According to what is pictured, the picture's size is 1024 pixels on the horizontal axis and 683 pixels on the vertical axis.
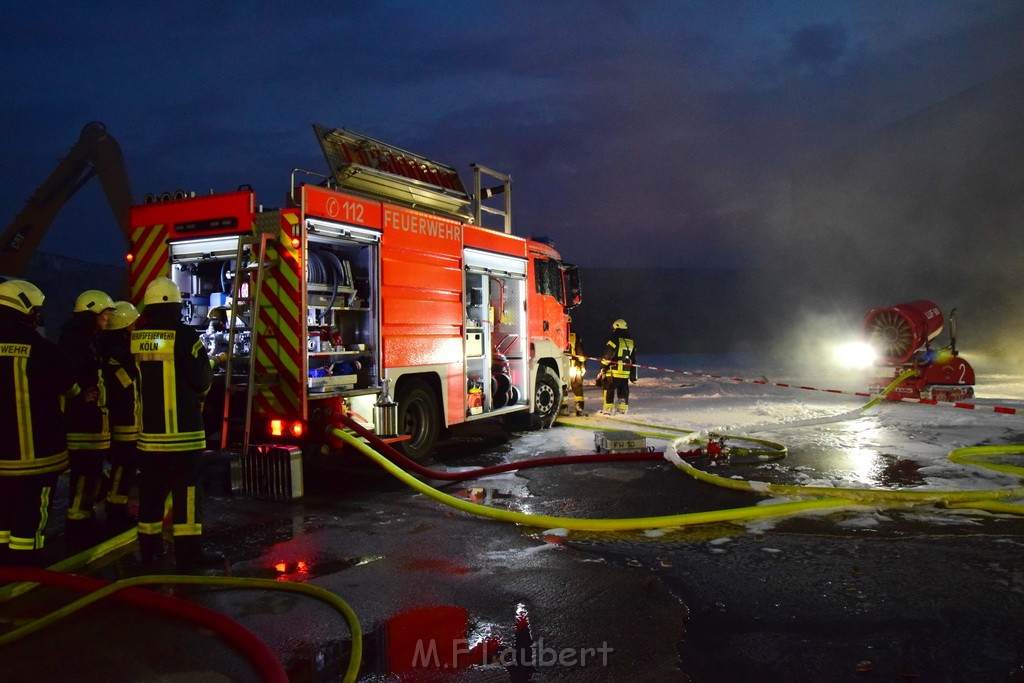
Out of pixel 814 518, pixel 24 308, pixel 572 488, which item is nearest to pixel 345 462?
pixel 572 488

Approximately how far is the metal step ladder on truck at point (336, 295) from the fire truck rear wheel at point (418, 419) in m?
0.02

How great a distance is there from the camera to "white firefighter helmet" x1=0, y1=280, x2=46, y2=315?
154 inches

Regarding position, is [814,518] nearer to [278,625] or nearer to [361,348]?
[278,625]

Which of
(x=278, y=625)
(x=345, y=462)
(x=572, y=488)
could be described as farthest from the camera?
(x=345, y=462)

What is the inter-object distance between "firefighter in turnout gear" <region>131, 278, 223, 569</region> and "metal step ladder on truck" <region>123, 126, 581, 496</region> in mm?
1443

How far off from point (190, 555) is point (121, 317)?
2015mm

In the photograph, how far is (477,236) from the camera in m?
8.30

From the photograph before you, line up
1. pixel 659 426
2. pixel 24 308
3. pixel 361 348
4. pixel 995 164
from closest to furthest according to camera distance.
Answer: pixel 24 308 → pixel 361 348 → pixel 659 426 → pixel 995 164

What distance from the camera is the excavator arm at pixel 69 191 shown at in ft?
43.0

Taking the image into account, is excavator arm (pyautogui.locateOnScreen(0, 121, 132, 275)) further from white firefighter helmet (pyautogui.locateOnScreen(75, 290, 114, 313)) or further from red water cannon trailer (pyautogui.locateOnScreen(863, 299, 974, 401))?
red water cannon trailer (pyautogui.locateOnScreen(863, 299, 974, 401))

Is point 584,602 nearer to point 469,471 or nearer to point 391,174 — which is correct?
point 469,471

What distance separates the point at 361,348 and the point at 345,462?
5.31 feet

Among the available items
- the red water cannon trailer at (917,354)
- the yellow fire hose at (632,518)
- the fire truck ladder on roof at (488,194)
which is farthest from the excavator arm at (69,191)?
the red water cannon trailer at (917,354)

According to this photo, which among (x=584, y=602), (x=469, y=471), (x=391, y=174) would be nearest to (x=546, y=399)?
(x=469, y=471)
